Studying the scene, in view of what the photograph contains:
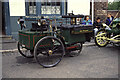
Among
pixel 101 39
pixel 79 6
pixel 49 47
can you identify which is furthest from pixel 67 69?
pixel 79 6

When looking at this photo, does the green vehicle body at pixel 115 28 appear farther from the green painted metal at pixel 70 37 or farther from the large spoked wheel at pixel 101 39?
the green painted metal at pixel 70 37

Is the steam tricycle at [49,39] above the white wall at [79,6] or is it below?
below

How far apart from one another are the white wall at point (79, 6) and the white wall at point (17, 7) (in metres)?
2.87

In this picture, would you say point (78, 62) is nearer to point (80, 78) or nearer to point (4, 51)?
point (80, 78)

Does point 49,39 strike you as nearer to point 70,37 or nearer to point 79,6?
point 70,37

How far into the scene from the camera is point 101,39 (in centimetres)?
747

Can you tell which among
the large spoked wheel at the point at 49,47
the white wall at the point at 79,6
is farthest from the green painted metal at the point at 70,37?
the white wall at the point at 79,6

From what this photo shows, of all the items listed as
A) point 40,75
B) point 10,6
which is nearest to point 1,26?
point 10,6

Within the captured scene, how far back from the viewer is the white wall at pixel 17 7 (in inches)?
333

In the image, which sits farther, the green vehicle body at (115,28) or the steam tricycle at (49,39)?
the green vehicle body at (115,28)

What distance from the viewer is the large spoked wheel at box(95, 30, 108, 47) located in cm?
725

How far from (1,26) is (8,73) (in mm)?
7864

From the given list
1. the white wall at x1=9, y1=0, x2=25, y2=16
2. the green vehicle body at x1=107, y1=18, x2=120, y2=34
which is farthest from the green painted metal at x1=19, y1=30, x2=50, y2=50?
the white wall at x1=9, y1=0, x2=25, y2=16

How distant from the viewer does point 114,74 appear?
3.96 m
